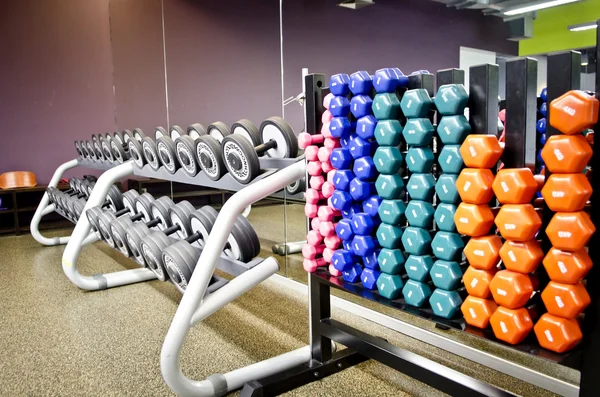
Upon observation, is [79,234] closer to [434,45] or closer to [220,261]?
[220,261]

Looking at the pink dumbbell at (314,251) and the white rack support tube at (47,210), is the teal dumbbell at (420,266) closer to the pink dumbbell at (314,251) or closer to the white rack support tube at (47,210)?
the pink dumbbell at (314,251)

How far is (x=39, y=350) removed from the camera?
7.09 ft

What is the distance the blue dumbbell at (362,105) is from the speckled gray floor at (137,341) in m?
0.99

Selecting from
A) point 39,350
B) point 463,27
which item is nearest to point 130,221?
point 39,350

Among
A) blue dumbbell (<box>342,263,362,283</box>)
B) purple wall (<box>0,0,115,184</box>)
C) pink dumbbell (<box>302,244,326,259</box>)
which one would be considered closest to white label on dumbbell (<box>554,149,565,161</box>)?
blue dumbbell (<box>342,263,362,283</box>)

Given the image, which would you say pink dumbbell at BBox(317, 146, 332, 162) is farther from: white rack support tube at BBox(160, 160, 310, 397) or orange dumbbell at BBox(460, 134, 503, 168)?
orange dumbbell at BBox(460, 134, 503, 168)

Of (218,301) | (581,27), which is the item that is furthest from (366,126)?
(581,27)

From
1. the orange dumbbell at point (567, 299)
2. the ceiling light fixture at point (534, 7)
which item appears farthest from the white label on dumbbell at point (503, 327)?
the ceiling light fixture at point (534, 7)

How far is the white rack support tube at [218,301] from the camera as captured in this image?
1.66 meters

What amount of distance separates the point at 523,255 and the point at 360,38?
122 inches

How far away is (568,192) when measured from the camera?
40.8 inches

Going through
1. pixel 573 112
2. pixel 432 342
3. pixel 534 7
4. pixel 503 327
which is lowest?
pixel 432 342

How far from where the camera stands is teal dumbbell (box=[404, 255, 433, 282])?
139cm

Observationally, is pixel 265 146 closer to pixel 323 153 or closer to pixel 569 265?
pixel 323 153
